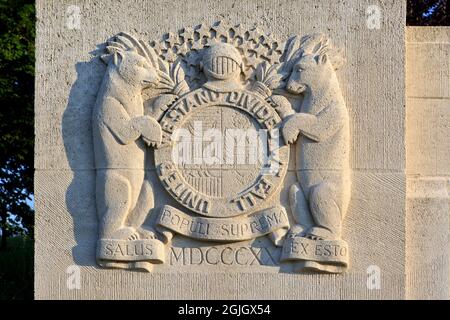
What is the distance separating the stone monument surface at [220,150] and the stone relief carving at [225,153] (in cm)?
1

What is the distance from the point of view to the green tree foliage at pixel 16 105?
458 inches

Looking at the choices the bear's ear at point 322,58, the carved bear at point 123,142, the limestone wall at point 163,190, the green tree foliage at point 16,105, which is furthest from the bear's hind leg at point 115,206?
the green tree foliage at point 16,105

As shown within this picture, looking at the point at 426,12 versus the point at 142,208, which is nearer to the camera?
the point at 142,208

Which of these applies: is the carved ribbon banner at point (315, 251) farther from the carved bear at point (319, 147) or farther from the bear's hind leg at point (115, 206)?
the bear's hind leg at point (115, 206)

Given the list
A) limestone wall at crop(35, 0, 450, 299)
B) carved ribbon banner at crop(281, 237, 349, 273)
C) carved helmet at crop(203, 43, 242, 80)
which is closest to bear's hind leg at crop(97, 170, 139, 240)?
limestone wall at crop(35, 0, 450, 299)

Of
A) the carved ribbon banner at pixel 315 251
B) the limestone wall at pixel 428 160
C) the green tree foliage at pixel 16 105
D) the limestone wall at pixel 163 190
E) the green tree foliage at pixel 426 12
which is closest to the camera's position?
the carved ribbon banner at pixel 315 251

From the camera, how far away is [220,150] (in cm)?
647

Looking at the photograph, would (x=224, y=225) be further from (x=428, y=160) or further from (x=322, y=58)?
(x=428, y=160)

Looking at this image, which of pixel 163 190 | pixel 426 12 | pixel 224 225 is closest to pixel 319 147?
pixel 224 225

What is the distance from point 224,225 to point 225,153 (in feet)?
1.73

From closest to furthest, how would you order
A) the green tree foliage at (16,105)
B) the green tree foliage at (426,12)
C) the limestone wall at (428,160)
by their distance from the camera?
the limestone wall at (428,160) → the green tree foliage at (16,105) → the green tree foliage at (426,12)

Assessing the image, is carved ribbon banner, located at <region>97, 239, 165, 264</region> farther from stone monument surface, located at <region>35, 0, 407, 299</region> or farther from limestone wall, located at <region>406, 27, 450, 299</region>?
limestone wall, located at <region>406, 27, 450, 299</region>

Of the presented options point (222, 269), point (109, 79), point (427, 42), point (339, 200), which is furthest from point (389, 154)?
point (109, 79)

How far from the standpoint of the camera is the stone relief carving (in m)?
6.43
